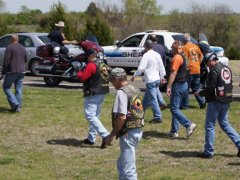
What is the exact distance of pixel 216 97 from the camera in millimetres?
9109

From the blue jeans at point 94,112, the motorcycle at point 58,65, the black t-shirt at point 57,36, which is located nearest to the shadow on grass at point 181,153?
the blue jeans at point 94,112

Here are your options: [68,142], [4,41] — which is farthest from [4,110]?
[4,41]

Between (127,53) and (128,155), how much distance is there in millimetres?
16026

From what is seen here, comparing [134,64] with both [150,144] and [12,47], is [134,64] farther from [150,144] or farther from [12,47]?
[150,144]

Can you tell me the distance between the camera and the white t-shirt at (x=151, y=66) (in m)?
11.9

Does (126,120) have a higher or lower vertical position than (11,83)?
higher

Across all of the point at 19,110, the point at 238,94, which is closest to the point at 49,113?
the point at 19,110

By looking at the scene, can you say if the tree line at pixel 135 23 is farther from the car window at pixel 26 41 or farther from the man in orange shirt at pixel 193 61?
the man in orange shirt at pixel 193 61

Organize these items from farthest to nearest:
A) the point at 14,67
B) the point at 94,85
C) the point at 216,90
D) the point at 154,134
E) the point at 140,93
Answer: the point at 14,67 → the point at 154,134 → the point at 94,85 → the point at 216,90 → the point at 140,93

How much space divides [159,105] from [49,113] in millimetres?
2470

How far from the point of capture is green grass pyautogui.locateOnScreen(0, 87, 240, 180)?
342 inches

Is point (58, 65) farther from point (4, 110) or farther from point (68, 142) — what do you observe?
point (68, 142)

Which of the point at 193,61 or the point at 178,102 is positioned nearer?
the point at 178,102

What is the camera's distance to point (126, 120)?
24.0 feet
